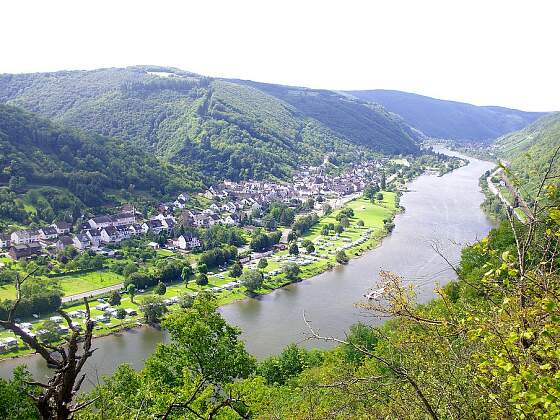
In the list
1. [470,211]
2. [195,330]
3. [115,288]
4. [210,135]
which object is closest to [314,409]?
[195,330]

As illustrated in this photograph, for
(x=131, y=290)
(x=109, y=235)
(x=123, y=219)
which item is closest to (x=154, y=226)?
(x=123, y=219)

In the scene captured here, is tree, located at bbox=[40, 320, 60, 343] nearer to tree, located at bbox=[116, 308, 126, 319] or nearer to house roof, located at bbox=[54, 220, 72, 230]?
tree, located at bbox=[116, 308, 126, 319]

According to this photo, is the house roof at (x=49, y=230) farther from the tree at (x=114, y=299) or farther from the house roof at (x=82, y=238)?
the tree at (x=114, y=299)

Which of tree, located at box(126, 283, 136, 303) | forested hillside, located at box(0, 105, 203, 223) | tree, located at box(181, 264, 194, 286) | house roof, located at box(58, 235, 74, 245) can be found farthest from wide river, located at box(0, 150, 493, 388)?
forested hillside, located at box(0, 105, 203, 223)

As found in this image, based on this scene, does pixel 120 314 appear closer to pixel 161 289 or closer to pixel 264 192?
pixel 161 289

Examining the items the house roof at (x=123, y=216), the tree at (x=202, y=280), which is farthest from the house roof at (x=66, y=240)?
the tree at (x=202, y=280)
